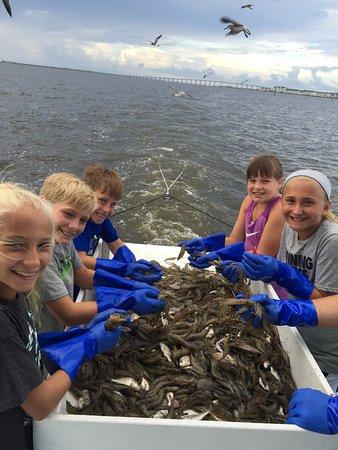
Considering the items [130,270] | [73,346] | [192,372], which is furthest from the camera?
[130,270]

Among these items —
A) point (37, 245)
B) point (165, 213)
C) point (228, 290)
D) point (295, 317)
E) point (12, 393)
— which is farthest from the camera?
point (165, 213)

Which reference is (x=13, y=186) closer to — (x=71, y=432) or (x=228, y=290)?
(x=71, y=432)

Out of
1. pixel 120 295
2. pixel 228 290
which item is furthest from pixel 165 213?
pixel 120 295

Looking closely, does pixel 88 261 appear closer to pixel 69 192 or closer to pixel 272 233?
pixel 69 192

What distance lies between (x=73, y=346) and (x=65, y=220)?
3.29 ft

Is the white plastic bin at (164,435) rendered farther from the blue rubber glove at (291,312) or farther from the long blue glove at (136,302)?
the long blue glove at (136,302)

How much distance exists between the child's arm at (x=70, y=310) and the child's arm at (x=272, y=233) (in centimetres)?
191

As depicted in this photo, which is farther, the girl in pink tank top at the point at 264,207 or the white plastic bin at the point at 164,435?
the girl in pink tank top at the point at 264,207

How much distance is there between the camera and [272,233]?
4.00 meters

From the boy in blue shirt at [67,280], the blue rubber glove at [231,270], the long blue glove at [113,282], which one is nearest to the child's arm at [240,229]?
the blue rubber glove at [231,270]

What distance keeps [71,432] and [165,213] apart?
764cm

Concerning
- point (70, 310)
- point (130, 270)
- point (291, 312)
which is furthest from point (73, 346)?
point (130, 270)

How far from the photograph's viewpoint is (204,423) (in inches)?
84.2

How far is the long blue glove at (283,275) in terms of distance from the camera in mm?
3117
